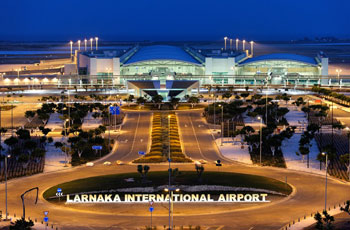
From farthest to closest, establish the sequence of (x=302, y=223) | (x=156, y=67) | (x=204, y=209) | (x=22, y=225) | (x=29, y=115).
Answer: (x=156, y=67) → (x=29, y=115) → (x=204, y=209) → (x=302, y=223) → (x=22, y=225)

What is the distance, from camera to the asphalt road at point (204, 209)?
165ft

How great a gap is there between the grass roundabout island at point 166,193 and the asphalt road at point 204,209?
1.04m

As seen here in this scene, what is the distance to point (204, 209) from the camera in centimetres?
5403

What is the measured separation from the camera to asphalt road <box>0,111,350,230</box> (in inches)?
1981

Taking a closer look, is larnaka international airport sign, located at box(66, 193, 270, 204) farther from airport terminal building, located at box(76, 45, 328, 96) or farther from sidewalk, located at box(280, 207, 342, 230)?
airport terminal building, located at box(76, 45, 328, 96)

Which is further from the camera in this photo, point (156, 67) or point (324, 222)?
point (156, 67)

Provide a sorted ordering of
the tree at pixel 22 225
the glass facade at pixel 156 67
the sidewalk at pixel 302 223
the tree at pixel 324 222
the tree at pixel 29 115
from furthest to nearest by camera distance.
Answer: the glass facade at pixel 156 67 → the tree at pixel 29 115 → the sidewalk at pixel 302 223 → the tree at pixel 324 222 → the tree at pixel 22 225

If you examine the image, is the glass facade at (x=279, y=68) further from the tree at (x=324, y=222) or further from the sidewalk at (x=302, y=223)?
the tree at (x=324, y=222)

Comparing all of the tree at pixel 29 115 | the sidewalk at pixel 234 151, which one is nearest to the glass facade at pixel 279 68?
the tree at pixel 29 115

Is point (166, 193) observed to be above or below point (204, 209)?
above

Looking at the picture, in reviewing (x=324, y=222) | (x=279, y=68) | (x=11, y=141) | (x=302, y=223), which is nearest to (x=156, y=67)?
(x=279, y=68)

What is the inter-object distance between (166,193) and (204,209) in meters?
4.40

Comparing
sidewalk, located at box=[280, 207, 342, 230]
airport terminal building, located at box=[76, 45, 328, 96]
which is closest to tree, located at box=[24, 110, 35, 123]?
airport terminal building, located at box=[76, 45, 328, 96]

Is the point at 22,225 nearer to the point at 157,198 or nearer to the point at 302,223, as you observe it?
the point at 157,198
